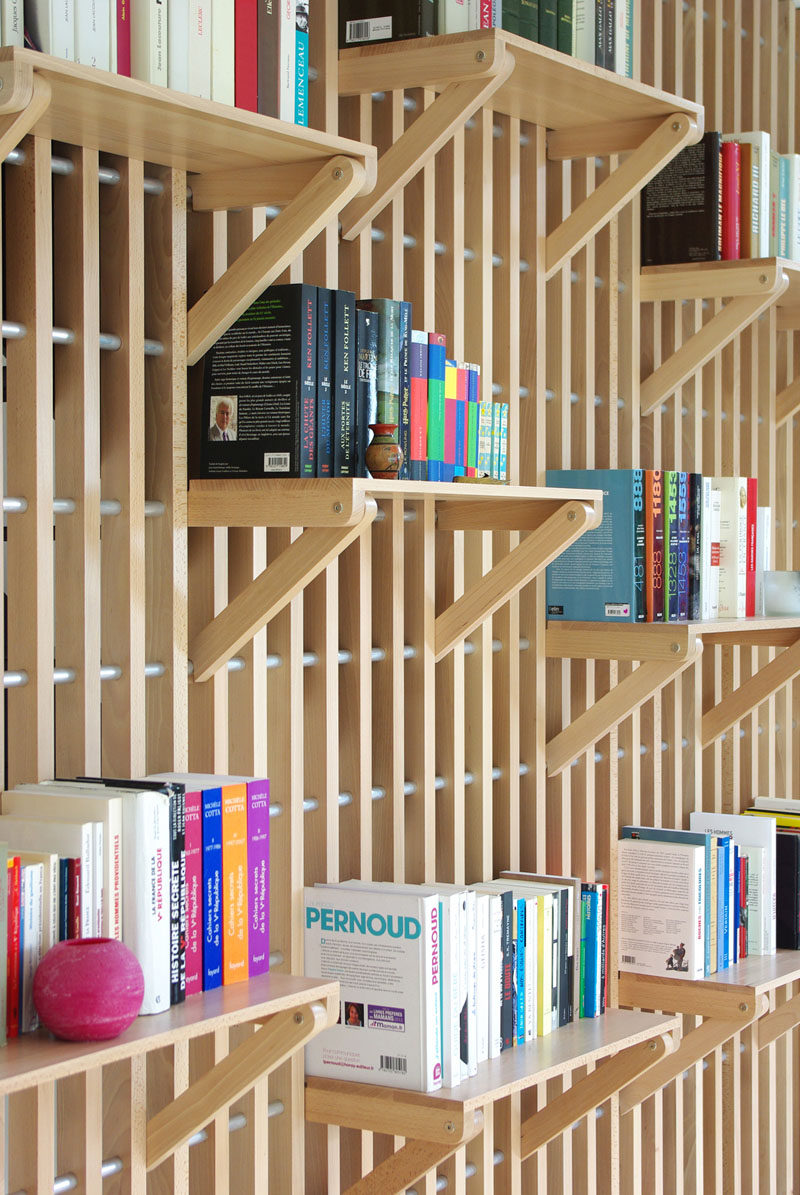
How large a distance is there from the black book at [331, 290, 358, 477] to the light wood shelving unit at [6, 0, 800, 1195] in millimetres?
101

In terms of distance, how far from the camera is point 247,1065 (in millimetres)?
1891

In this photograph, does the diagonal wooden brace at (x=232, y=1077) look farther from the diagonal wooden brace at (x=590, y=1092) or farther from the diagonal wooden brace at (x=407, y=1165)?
the diagonal wooden brace at (x=590, y=1092)

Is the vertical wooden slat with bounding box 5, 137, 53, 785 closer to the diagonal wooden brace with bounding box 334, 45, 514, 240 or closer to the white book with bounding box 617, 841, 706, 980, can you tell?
the diagonal wooden brace with bounding box 334, 45, 514, 240

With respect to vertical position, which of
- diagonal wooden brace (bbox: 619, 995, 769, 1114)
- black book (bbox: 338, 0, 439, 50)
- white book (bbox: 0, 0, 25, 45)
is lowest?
diagonal wooden brace (bbox: 619, 995, 769, 1114)

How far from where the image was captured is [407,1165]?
2.20 meters

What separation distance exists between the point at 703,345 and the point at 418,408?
41.1 inches

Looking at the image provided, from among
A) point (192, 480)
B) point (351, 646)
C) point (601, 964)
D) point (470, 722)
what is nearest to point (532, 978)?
point (601, 964)

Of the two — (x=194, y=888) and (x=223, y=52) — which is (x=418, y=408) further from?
(x=194, y=888)

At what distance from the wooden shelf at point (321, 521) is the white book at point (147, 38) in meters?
0.51

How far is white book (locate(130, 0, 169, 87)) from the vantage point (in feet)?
5.71

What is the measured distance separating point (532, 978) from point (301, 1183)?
19.2 inches

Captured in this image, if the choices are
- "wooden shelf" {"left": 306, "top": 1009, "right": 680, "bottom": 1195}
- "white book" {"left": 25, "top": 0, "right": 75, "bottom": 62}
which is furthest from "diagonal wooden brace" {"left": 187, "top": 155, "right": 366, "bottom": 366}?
"wooden shelf" {"left": 306, "top": 1009, "right": 680, "bottom": 1195}

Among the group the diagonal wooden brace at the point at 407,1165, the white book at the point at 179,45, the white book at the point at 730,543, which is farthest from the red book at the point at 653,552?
the white book at the point at 179,45

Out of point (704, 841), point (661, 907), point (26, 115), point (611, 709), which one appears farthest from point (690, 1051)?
point (26, 115)
